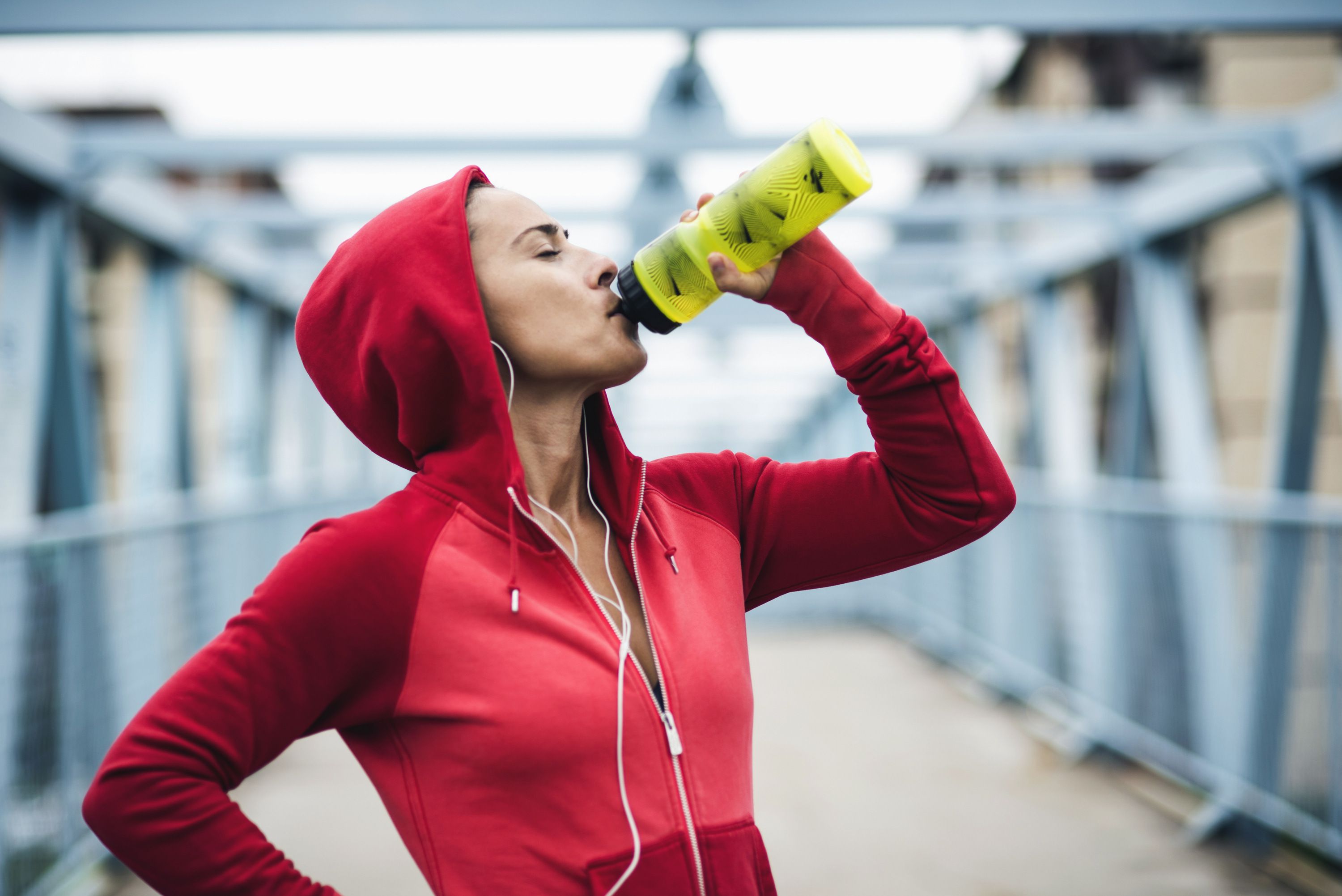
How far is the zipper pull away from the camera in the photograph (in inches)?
48.9

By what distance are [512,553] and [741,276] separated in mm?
451

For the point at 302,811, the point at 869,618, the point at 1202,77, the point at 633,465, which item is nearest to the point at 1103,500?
the point at 1202,77

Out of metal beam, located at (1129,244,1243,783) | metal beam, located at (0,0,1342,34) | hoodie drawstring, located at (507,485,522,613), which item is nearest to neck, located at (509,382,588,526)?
hoodie drawstring, located at (507,485,522,613)

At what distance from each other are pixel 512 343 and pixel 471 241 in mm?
155

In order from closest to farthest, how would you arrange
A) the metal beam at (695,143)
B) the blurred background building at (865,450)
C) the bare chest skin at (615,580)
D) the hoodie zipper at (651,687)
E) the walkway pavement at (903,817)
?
the hoodie zipper at (651,687) → the bare chest skin at (615,580) → the blurred background building at (865,450) → the walkway pavement at (903,817) → the metal beam at (695,143)

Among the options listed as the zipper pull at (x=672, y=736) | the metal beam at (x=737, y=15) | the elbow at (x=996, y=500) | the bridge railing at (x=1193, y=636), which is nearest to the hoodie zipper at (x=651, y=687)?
the zipper pull at (x=672, y=736)

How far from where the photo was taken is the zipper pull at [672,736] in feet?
4.08

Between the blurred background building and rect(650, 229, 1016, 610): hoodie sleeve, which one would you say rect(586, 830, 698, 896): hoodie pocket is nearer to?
rect(650, 229, 1016, 610): hoodie sleeve

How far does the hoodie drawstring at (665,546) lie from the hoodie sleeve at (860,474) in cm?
8

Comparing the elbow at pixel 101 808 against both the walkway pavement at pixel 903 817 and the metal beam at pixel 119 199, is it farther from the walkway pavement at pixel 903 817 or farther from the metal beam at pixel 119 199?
the metal beam at pixel 119 199

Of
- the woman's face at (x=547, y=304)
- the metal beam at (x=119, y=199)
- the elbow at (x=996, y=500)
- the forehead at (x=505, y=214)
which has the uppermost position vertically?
the metal beam at (x=119, y=199)

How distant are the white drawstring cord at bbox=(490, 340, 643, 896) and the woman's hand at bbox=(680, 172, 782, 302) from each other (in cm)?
29

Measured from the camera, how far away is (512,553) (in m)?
1.26

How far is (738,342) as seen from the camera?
977 centimetres
